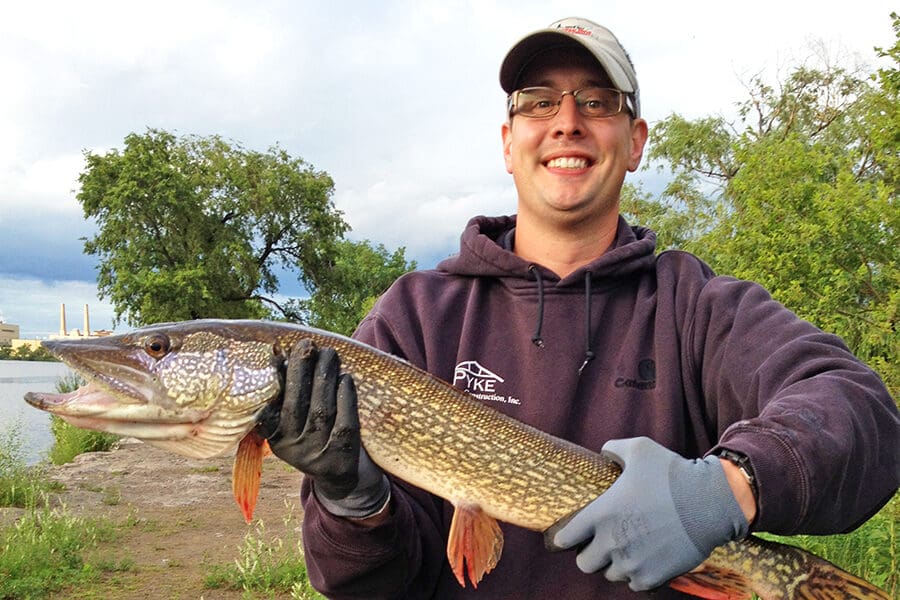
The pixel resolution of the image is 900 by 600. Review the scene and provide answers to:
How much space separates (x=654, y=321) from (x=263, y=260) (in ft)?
111

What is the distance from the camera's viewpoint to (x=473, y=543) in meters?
2.34

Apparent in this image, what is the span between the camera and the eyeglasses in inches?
114

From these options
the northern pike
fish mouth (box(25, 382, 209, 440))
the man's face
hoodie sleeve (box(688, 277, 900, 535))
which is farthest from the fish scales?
the man's face

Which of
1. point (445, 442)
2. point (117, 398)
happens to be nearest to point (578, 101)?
point (445, 442)

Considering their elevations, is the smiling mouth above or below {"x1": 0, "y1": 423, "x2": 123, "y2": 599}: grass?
above

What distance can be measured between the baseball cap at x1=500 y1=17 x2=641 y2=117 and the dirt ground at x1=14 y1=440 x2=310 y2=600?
174 inches

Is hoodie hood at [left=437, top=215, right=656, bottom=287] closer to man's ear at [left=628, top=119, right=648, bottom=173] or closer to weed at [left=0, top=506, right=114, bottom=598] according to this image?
man's ear at [left=628, top=119, right=648, bottom=173]

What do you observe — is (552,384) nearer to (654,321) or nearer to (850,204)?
(654,321)

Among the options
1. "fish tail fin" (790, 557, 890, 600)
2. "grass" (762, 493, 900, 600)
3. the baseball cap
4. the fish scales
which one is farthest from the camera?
"grass" (762, 493, 900, 600)

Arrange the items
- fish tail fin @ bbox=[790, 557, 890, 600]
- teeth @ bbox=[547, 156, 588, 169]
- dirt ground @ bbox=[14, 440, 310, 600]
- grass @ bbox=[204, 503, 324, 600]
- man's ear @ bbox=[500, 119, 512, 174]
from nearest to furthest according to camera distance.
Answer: fish tail fin @ bbox=[790, 557, 890, 600] → teeth @ bbox=[547, 156, 588, 169] → man's ear @ bbox=[500, 119, 512, 174] → grass @ bbox=[204, 503, 324, 600] → dirt ground @ bbox=[14, 440, 310, 600]

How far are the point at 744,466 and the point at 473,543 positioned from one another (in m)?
0.90

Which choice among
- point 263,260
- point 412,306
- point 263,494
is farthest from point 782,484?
point 263,260

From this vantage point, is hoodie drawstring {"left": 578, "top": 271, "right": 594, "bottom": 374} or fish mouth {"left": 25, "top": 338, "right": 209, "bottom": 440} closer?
fish mouth {"left": 25, "top": 338, "right": 209, "bottom": 440}

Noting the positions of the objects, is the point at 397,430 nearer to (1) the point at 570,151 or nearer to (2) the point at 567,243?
(2) the point at 567,243
